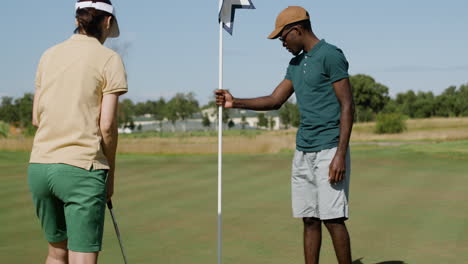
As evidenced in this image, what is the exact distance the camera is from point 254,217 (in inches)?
300

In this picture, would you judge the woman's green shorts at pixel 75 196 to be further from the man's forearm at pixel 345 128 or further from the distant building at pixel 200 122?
the distant building at pixel 200 122

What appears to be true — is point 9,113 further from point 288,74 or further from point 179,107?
point 288,74

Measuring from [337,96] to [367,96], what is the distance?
305ft

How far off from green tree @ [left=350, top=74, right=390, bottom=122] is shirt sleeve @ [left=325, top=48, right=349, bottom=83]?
91.1 metres

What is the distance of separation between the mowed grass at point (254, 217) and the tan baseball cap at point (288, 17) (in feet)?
6.60

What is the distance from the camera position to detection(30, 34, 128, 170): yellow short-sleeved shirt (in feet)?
10.0

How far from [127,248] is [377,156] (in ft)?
37.6

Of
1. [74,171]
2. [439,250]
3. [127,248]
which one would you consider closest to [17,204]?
[127,248]

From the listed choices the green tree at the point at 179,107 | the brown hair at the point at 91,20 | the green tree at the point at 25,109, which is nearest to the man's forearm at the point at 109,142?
the brown hair at the point at 91,20

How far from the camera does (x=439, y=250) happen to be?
225 inches

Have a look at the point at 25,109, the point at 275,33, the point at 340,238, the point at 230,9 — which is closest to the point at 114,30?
the point at 275,33

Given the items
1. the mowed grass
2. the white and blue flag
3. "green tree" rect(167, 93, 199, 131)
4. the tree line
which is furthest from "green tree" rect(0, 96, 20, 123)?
the white and blue flag

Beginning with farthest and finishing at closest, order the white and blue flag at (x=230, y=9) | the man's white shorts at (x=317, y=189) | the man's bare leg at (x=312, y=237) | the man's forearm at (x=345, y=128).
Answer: the white and blue flag at (x=230, y=9), the man's bare leg at (x=312, y=237), the man's white shorts at (x=317, y=189), the man's forearm at (x=345, y=128)

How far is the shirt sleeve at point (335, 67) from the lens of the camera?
4.28 m
